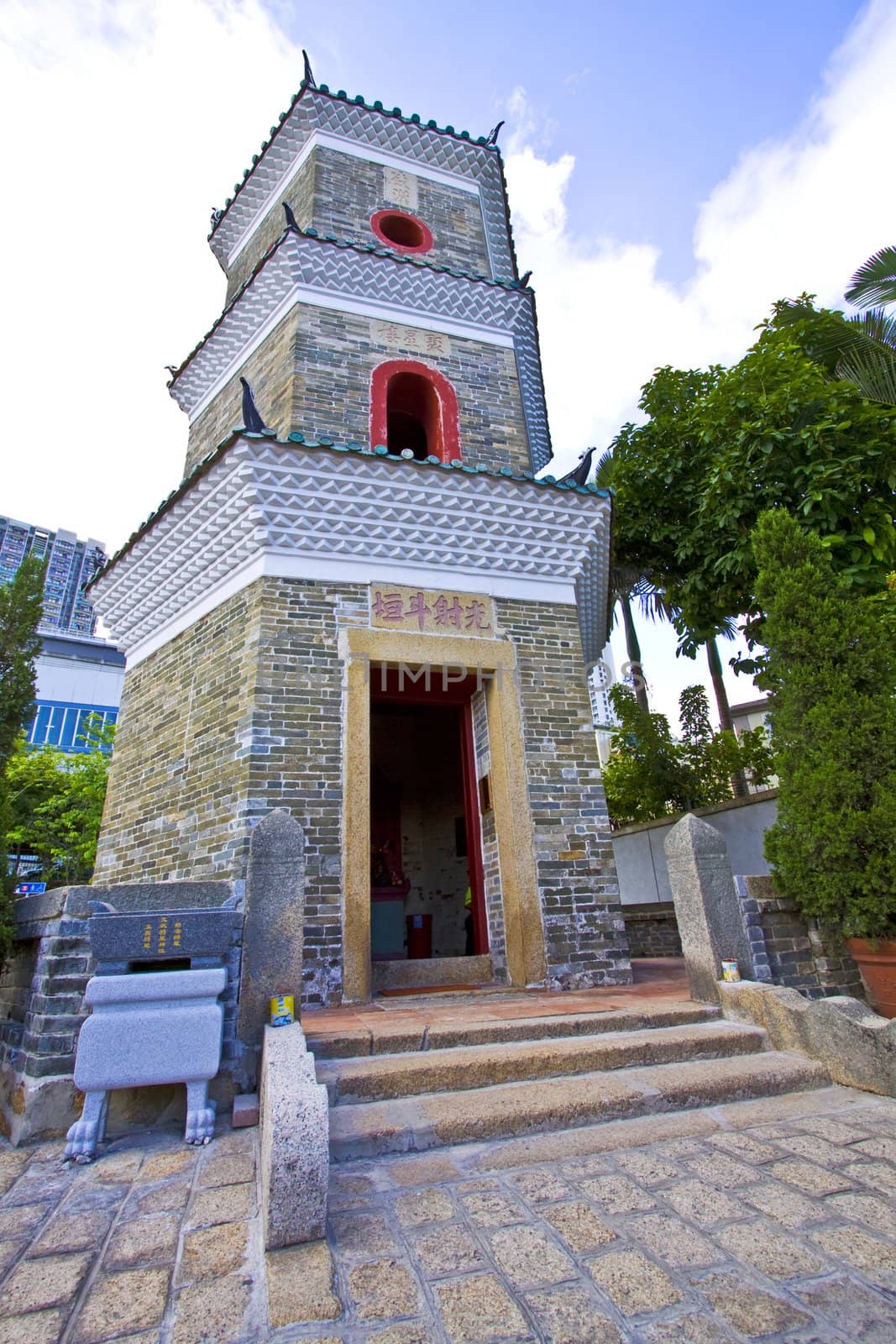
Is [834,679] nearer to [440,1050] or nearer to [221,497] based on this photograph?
[440,1050]

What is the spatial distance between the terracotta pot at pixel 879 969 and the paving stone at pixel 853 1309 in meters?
3.23

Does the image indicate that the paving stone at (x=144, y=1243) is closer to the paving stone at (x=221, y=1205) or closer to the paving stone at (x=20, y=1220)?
the paving stone at (x=221, y=1205)

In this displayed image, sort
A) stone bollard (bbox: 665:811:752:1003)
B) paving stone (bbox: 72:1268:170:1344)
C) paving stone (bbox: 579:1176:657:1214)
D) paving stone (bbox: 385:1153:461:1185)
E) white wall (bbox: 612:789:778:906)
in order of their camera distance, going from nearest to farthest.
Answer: paving stone (bbox: 72:1268:170:1344), paving stone (bbox: 579:1176:657:1214), paving stone (bbox: 385:1153:461:1185), stone bollard (bbox: 665:811:752:1003), white wall (bbox: 612:789:778:906)

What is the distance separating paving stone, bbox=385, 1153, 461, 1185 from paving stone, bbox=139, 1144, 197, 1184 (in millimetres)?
963

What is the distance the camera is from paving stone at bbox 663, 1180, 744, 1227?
2.39m

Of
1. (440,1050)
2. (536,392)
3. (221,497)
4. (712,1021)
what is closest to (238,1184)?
(440,1050)

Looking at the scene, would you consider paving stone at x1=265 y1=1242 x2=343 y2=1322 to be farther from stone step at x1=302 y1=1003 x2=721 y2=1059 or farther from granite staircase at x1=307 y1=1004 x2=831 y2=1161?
stone step at x1=302 y1=1003 x2=721 y2=1059

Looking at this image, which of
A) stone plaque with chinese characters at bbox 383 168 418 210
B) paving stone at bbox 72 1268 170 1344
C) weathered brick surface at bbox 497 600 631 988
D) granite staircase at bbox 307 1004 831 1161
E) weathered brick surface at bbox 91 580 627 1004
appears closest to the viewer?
paving stone at bbox 72 1268 170 1344

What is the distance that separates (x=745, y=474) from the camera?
338 inches

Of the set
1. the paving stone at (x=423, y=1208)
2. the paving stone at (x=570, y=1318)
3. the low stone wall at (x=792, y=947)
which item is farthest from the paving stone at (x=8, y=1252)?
the low stone wall at (x=792, y=947)

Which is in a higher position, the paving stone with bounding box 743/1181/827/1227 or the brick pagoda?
the brick pagoda

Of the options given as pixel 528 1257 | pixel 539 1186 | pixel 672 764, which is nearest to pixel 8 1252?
pixel 528 1257

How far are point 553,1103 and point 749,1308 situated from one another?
136 centimetres

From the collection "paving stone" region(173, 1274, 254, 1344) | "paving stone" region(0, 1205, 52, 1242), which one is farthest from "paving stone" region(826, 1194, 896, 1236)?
"paving stone" region(0, 1205, 52, 1242)
